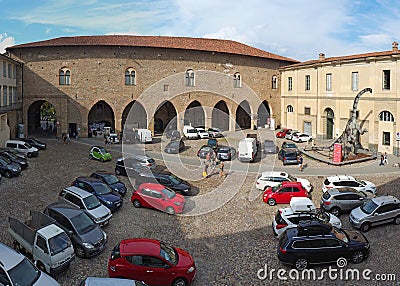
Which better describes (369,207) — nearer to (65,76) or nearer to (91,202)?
(91,202)

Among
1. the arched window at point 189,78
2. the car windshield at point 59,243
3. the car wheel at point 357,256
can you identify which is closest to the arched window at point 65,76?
the arched window at point 189,78

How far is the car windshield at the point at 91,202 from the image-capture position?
15165 millimetres

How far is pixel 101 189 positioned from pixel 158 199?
2.76 metres

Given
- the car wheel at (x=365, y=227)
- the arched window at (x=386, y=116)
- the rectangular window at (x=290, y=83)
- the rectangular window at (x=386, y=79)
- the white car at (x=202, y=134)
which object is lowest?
the car wheel at (x=365, y=227)

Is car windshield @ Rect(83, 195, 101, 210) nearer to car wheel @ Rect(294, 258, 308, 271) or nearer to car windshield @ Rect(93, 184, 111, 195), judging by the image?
car windshield @ Rect(93, 184, 111, 195)

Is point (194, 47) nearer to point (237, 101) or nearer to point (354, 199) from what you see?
point (237, 101)

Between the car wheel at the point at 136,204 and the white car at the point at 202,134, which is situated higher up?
the white car at the point at 202,134

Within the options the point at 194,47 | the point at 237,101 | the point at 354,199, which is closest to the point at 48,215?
the point at 354,199

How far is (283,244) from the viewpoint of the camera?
12.2m

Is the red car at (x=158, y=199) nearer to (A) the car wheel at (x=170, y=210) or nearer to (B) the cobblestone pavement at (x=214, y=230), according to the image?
(A) the car wheel at (x=170, y=210)

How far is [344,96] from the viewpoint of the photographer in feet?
115

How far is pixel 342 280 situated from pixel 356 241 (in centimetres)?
155

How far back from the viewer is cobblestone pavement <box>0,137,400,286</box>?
465 inches

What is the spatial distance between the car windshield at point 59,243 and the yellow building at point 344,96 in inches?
1061
